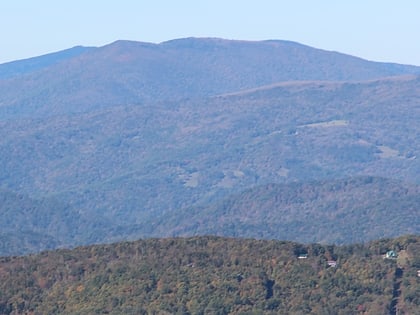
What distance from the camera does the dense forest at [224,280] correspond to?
245ft

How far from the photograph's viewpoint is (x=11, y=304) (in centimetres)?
7781

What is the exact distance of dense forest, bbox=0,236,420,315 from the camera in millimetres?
74625

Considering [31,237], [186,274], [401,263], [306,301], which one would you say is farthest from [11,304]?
[31,237]

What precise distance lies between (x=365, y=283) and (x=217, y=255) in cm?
1037

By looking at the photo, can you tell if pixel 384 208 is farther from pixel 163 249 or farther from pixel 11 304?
pixel 11 304

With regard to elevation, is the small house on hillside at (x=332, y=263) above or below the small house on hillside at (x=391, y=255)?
below

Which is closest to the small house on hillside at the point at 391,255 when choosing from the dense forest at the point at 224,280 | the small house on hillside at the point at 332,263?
the dense forest at the point at 224,280

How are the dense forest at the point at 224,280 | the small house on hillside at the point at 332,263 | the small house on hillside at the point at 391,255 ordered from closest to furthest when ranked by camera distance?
the dense forest at the point at 224,280
the small house on hillside at the point at 332,263
the small house on hillside at the point at 391,255

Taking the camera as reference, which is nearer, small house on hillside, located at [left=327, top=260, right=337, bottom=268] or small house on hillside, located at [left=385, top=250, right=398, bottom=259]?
small house on hillside, located at [left=327, top=260, right=337, bottom=268]

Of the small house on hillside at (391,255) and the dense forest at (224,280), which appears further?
the small house on hillside at (391,255)

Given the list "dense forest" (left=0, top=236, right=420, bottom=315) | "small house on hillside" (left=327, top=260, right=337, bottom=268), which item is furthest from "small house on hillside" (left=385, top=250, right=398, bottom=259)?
"small house on hillside" (left=327, top=260, right=337, bottom=268)

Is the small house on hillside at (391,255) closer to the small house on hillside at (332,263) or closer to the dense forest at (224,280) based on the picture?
the dense forest at (224,280)

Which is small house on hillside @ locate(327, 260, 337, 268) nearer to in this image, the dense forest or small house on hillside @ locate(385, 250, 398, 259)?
the dense forest

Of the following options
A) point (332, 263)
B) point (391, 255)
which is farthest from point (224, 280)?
point (391, 255)
